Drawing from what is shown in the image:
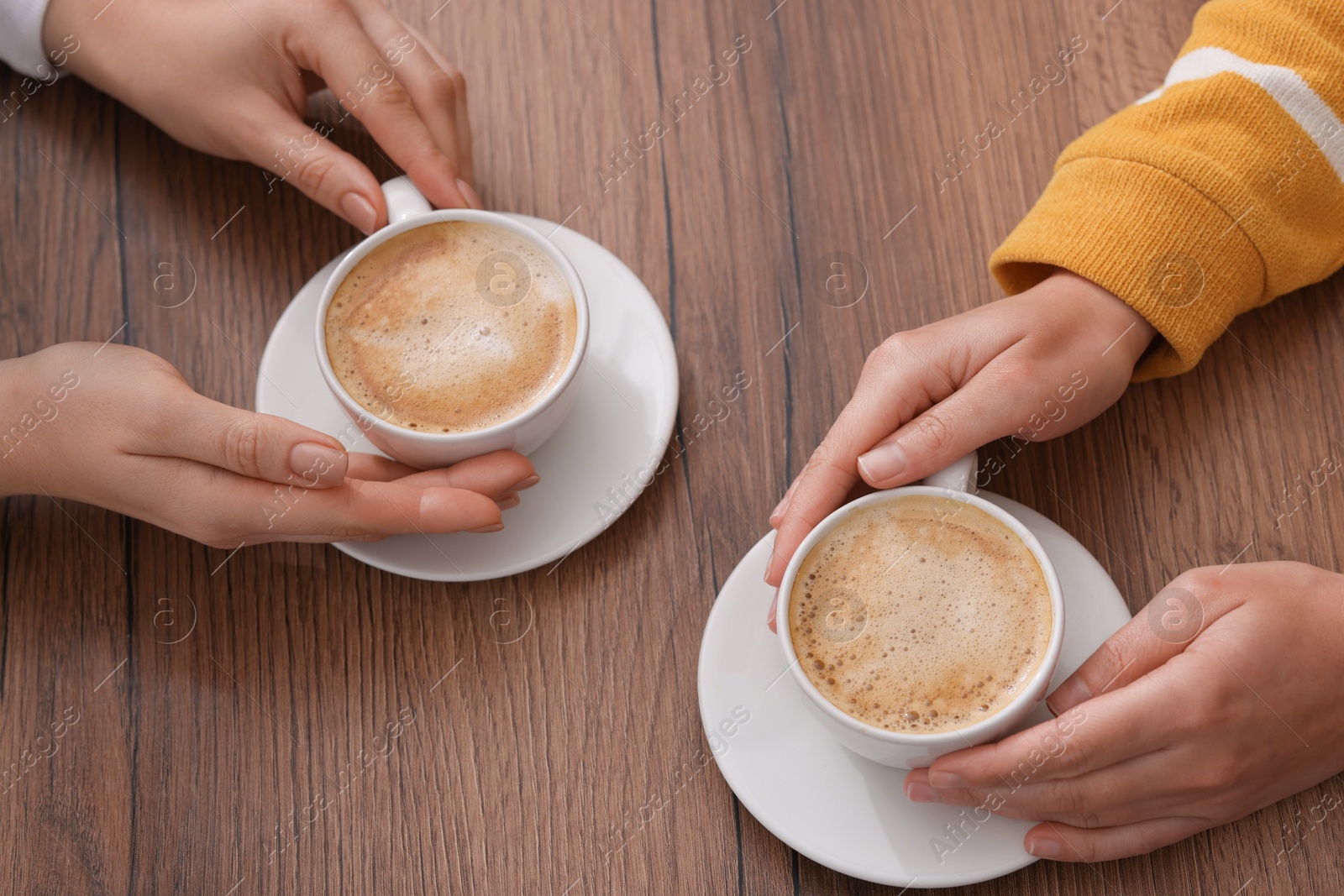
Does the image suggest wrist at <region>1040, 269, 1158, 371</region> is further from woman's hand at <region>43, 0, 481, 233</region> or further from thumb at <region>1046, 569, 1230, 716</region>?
woman's hand at <region>43, 0, 481, 233</region>

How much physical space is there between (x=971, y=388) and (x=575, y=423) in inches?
15.5

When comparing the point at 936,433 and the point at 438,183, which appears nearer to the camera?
the point at 936,433

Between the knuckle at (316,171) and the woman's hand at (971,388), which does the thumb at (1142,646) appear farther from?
the knuckle at (316,171)

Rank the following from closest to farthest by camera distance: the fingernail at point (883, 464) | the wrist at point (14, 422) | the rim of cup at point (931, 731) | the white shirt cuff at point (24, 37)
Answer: the rim of cup at point (931, 731)
the fingernail at point (883, 464)
the wrist at point (14, 422)
the white shirt cuff at point (24, 37)

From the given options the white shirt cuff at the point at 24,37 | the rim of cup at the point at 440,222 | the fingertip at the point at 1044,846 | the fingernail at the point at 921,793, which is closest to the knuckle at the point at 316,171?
the rim of cup at the point at 440,222

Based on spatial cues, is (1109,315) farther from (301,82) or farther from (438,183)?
(301,82)

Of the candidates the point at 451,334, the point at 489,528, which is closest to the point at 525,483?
the point at 489,528

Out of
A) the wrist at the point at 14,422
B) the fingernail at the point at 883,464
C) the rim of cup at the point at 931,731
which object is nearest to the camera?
the rim of cup at the point at 931,731

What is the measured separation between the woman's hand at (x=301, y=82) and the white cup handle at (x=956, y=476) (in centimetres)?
57

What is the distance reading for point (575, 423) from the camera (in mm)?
998

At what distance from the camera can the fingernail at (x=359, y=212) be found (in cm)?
100

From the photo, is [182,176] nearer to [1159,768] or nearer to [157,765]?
[157,765]

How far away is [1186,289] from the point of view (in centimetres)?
94

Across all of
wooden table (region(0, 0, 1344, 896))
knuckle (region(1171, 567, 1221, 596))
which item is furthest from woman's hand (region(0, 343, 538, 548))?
knuckle (region(1171, 567, 1221, 596))
